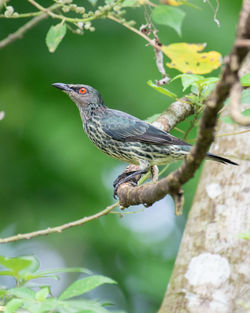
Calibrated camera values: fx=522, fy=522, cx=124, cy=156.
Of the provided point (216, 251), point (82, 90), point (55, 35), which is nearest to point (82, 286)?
point (55, 35)

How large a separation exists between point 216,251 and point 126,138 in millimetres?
1204

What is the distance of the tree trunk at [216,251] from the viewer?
3.20m

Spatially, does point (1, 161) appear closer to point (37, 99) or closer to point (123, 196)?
point (37, 99)

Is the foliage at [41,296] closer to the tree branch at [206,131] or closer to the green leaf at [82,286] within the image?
the green leaf at [82,286]

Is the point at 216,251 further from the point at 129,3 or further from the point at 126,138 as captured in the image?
the point at 129,3

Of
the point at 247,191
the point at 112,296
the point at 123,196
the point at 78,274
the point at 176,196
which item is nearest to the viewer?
the point at 176,196

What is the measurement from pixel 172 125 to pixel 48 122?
71.7 inches

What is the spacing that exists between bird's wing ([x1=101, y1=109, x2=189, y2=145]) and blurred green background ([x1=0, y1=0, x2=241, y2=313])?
1136mm

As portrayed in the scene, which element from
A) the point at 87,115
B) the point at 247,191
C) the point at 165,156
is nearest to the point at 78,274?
the point at 87,115

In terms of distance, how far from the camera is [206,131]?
152 centimetres

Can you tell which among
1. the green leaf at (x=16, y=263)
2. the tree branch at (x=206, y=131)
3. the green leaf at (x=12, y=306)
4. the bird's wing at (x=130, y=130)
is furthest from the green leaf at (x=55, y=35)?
the bird's wing at (x=130, y=130)

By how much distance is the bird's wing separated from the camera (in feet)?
12.6

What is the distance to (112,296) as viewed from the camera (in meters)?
6.96

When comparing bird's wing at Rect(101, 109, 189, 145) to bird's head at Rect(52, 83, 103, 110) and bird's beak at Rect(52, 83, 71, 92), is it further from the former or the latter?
bird's beak at Rect(52, 83, 71, 92)
